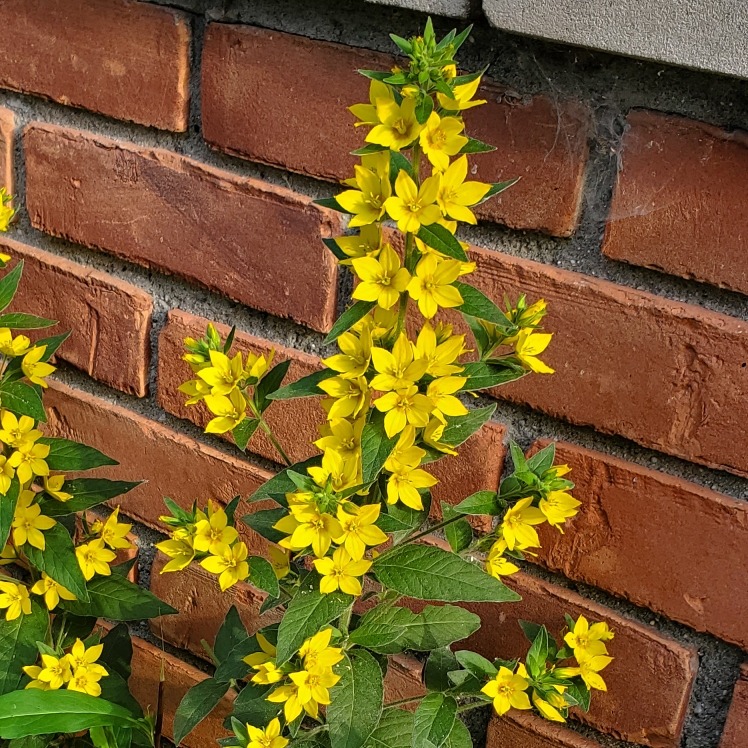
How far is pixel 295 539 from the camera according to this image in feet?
1.63

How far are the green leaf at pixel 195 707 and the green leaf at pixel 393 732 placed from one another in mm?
130

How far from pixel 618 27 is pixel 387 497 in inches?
13.5

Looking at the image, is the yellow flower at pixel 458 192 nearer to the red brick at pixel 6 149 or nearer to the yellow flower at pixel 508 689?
the yellow flower at pixel 508 689

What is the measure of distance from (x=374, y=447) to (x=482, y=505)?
12 cm

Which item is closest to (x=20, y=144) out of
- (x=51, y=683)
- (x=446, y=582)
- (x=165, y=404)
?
(x=165, y=404)

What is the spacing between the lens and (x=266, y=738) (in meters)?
0.58

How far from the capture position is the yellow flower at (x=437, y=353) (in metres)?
0.48

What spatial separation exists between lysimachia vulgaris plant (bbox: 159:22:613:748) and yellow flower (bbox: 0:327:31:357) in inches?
8.2

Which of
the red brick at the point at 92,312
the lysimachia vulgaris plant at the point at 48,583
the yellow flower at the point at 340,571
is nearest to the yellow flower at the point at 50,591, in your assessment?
the lysimachia vulgaris plant at the point at 48,583

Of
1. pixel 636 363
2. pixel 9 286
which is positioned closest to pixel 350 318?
pixel 636 363

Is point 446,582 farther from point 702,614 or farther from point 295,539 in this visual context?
point 702,614

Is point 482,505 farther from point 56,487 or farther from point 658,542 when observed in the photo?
point 56,487

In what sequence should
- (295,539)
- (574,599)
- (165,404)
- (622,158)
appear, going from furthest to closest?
1. (165,404)
2. (574,599)
3. (622,158)
4. (295,539)

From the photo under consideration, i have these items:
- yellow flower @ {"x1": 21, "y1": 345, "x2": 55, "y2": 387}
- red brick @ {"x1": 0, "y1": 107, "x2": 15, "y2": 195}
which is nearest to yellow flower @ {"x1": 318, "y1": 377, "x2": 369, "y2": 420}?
yellow flower @ {"x1": 21, "y1": 345, "x2": 55, "y2": 387}
